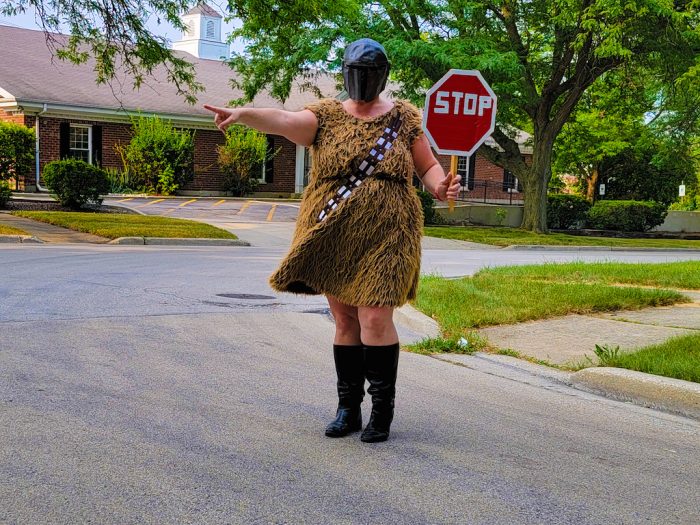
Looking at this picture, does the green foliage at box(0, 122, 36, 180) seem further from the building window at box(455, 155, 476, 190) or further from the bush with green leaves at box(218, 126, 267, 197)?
the building window at box(455, 155, 476, 190)

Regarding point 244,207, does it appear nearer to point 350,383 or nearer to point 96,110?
point 96,110

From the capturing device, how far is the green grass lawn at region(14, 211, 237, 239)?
17688 millimetres

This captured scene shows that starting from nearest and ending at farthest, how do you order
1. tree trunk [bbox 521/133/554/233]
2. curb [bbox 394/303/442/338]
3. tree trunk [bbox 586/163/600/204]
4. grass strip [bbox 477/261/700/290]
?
curb [bbox 394/303/442/338]
grass strip [bbox 477/261/700/290]
tree trunk [bbox 521/133/554/233]
tree trunk [bbox 586/163/600/204]

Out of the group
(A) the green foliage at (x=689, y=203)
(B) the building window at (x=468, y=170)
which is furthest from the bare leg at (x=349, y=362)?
(A) the green foliage at (x=689, y=203)

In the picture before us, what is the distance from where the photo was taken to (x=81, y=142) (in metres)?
30.2

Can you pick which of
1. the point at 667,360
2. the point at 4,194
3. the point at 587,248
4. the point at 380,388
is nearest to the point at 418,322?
the point at 667,360

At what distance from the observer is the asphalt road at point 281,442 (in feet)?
10.5

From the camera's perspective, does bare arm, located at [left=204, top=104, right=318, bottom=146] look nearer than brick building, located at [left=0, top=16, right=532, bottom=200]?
Yes

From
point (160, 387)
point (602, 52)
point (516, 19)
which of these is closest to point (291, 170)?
point (516, 19)

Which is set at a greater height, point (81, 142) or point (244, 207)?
point (81, 142)

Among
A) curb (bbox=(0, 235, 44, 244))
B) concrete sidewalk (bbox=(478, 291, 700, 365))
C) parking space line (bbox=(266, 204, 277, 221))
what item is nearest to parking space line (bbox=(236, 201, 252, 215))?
parking space line (bbox=(266, 204, 277, 221))

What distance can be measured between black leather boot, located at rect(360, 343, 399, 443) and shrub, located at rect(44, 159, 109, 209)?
1996cm

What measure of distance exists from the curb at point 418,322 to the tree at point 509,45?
10926mm

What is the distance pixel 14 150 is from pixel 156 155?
7.94 m
